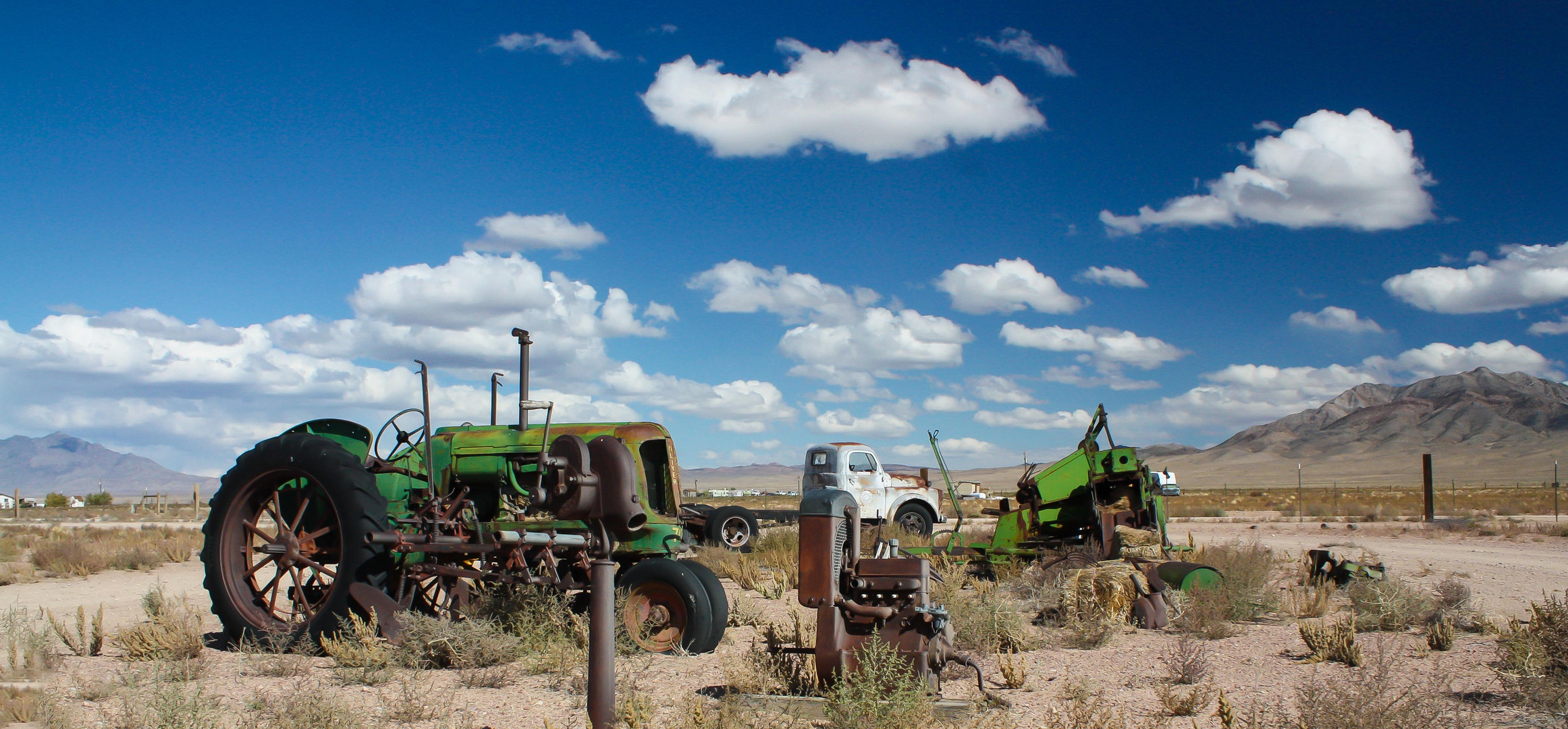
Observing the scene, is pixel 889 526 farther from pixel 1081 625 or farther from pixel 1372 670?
pixel 1372 670

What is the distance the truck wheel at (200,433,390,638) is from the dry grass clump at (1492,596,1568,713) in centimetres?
751

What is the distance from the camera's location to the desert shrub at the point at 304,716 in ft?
16.4

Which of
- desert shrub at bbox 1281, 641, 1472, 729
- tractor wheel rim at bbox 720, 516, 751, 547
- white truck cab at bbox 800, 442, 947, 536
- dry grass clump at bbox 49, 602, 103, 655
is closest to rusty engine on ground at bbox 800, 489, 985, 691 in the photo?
desert shrub at bbox 1281, 641, 1472, 729

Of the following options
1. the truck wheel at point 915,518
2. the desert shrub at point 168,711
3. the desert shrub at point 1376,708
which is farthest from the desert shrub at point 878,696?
the truck wheel at point 915,518

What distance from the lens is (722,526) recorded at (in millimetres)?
18484

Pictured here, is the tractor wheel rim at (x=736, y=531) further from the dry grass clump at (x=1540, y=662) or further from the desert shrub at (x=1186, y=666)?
the dry grass clump at (x=1540, y=662)

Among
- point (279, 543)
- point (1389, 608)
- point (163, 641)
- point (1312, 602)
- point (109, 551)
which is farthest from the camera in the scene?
point (109, 551)

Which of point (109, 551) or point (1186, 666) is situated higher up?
point (1186, 666)

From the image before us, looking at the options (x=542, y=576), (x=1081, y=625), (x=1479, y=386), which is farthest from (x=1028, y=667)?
(x=1479, y=386)

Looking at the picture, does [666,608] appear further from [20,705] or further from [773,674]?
[20,705]

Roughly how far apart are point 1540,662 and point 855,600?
4.22m

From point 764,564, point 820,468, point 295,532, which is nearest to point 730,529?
point 820,468

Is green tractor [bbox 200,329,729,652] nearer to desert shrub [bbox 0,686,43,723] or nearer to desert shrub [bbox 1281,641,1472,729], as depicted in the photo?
desert shrub [bbox 0,686,43,723]

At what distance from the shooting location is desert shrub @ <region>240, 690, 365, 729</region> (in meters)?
5.00
